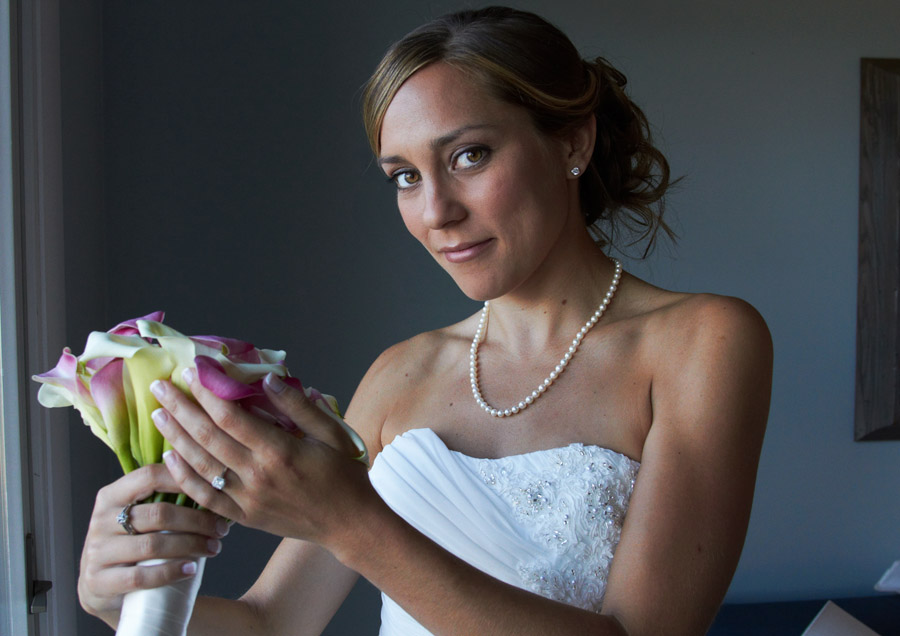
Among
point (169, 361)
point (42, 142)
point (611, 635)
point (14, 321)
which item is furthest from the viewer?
point (42, 142)

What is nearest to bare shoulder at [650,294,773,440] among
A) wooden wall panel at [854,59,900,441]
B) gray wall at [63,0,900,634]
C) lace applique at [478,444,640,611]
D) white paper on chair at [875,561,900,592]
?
lace applique at [478,444,640,611]

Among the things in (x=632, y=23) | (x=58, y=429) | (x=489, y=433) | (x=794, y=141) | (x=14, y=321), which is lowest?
(x=58, y=429)

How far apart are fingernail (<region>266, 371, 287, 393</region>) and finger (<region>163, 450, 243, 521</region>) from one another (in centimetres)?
9

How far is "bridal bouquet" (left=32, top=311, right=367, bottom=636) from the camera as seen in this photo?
2.21 ft

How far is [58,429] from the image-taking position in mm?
1638

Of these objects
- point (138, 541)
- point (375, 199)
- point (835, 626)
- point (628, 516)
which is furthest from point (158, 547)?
point (835, 626)

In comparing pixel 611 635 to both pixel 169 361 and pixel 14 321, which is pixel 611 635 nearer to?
pixel 169 361

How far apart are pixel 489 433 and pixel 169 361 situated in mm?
732

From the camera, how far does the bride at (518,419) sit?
0.81 meters

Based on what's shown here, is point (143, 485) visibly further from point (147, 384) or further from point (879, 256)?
point (879, 256)

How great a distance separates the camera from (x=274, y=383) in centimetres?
68

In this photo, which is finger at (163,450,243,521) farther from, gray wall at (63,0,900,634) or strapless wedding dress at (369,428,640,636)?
gray wall at (63,0,900,634)

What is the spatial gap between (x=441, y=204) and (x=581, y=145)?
303 millimetres

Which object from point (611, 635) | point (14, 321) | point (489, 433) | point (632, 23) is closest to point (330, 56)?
point (632, 23)
